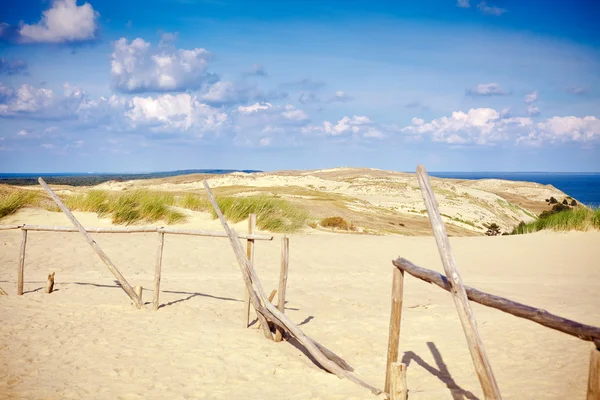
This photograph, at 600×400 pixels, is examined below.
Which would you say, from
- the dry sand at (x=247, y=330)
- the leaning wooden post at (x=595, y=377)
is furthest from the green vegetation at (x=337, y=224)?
the leaning wooden post at (x=595, y=377)

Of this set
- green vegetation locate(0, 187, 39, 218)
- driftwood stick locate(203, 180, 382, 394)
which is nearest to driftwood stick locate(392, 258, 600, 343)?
driftwood stick locate(203, 180, 382, 394)

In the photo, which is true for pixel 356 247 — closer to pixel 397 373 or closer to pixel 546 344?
pixel 546 344

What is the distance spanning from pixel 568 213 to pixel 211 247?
41.5 feet

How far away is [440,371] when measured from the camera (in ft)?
19.6

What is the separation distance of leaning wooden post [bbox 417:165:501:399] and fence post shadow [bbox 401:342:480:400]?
124 cm

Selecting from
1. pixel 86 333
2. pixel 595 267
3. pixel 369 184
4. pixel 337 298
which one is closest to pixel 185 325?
pixel 86 333

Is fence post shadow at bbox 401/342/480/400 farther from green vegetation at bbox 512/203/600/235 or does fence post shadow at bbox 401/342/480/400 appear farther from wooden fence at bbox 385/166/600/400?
green vegetation at bbox 512/203/600/235

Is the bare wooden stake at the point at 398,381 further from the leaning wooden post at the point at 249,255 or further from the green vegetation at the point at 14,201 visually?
the green vegetation at the point at 14,201

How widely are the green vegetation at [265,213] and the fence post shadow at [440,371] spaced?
11.0 metres

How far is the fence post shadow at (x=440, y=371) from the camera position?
5.07m

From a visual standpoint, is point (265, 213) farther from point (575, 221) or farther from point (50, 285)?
point (575, 221)

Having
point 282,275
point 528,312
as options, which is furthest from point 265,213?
point 528,312

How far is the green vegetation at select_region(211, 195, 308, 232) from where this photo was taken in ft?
57.9

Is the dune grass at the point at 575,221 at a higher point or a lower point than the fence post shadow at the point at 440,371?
higher
